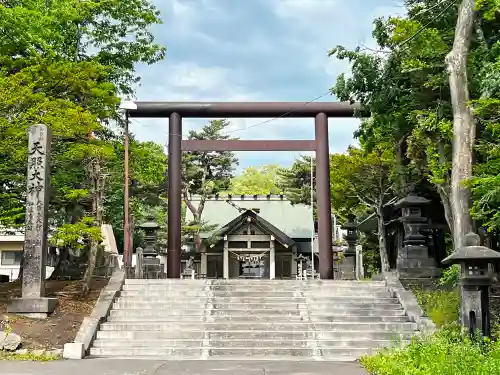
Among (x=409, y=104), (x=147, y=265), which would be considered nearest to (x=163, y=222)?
(x=147, y=265)

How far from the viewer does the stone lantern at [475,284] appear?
9445 millimetres

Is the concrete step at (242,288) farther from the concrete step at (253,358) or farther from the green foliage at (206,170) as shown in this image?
the green foliage at (206,170)

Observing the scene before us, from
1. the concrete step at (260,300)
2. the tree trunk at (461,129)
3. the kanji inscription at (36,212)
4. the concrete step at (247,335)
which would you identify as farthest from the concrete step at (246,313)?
the tree trunk at (461,129)

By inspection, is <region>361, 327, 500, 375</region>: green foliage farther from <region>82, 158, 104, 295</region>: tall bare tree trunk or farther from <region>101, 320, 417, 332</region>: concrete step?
<region>82, 158, 104, 295</region>: tall bare tree trunk

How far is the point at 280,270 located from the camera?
29672 millimetres

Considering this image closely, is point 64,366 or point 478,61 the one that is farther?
point 478,61

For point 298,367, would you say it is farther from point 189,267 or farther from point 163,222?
point 163,222

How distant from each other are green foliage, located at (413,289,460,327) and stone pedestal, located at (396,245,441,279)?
68cm

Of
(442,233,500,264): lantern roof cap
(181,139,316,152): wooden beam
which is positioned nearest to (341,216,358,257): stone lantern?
(181,139,316,152): wooden beam

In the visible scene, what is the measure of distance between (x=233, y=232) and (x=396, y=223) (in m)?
11.6

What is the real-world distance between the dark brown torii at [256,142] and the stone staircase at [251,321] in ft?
12.6

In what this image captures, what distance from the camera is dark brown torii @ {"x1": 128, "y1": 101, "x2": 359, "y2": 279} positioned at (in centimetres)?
1766

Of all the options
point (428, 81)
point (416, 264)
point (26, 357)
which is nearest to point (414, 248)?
point (416, 264)

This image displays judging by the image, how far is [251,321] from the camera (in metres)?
12.0
